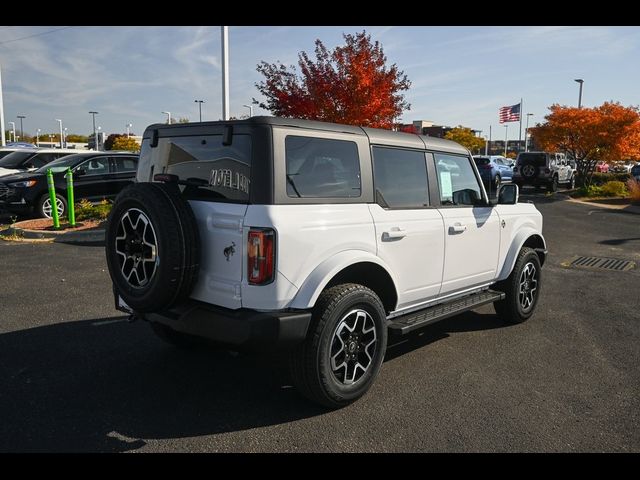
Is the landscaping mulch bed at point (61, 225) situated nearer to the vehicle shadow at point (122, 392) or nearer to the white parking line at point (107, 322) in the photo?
the white parking line at point (107, 322)

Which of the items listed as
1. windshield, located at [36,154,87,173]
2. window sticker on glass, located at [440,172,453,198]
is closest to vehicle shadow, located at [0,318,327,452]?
window sticker on glass, located at [440,172,453,198]

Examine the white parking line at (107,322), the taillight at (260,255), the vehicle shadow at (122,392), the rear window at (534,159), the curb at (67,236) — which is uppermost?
the rear window at (534,159)

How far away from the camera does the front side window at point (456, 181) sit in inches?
179

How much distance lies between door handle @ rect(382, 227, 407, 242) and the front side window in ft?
2.64

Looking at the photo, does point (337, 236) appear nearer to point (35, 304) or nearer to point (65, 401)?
point (65, 401)

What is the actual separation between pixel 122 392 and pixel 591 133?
73.1 ft

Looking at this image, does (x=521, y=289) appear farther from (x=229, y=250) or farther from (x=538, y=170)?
(x=538, y=170)

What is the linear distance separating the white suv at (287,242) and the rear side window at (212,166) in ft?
0.03

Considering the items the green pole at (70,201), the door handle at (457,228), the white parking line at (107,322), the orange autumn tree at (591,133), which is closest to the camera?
the door handle at (457,228)

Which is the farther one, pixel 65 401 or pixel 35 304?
pixel 35 304

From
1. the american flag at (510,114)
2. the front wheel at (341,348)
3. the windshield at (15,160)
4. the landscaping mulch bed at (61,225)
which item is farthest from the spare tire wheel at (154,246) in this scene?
the american flag at (510,114)

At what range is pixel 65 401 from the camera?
3.47 metres

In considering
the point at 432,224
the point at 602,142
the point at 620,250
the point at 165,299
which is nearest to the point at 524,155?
the point at 602,142
